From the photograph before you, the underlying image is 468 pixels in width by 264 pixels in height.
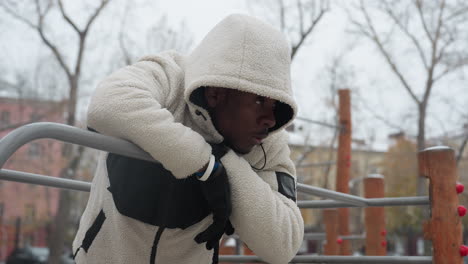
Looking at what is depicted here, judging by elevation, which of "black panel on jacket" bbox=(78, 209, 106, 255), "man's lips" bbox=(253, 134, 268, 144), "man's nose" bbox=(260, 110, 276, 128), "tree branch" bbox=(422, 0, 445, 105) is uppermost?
"tree branch" bbox=(422, 0, 445, 105)

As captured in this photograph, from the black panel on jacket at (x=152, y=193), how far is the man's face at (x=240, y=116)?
158mm

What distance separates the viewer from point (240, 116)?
1350mm

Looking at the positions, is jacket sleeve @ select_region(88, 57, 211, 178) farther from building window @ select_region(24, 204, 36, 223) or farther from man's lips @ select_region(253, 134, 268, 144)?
building window @ select_region(24, 204, 36, 223)

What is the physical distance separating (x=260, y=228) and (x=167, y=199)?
251mm

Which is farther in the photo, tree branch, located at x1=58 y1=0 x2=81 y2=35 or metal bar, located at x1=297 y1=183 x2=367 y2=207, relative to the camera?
tree branch, located at x1=58 y1=0 x2=81 y2=35

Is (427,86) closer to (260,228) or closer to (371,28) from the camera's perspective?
(371,28)

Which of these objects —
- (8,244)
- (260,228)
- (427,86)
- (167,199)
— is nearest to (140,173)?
(167,199)

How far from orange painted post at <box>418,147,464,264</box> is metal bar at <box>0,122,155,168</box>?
1.43m

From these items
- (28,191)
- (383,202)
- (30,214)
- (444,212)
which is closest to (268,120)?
(383,202)

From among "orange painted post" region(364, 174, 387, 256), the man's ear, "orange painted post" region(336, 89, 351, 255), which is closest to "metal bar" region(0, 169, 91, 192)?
the man's ear

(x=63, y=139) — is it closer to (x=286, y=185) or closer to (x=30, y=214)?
(x=286, y=185)

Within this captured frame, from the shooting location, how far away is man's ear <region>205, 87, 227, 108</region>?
55.1 inches

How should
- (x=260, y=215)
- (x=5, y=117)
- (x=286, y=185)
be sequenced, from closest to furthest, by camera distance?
(x=260, y=215) < (x=286, y=185) < (x=5, y=117)

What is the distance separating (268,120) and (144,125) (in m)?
0.34
